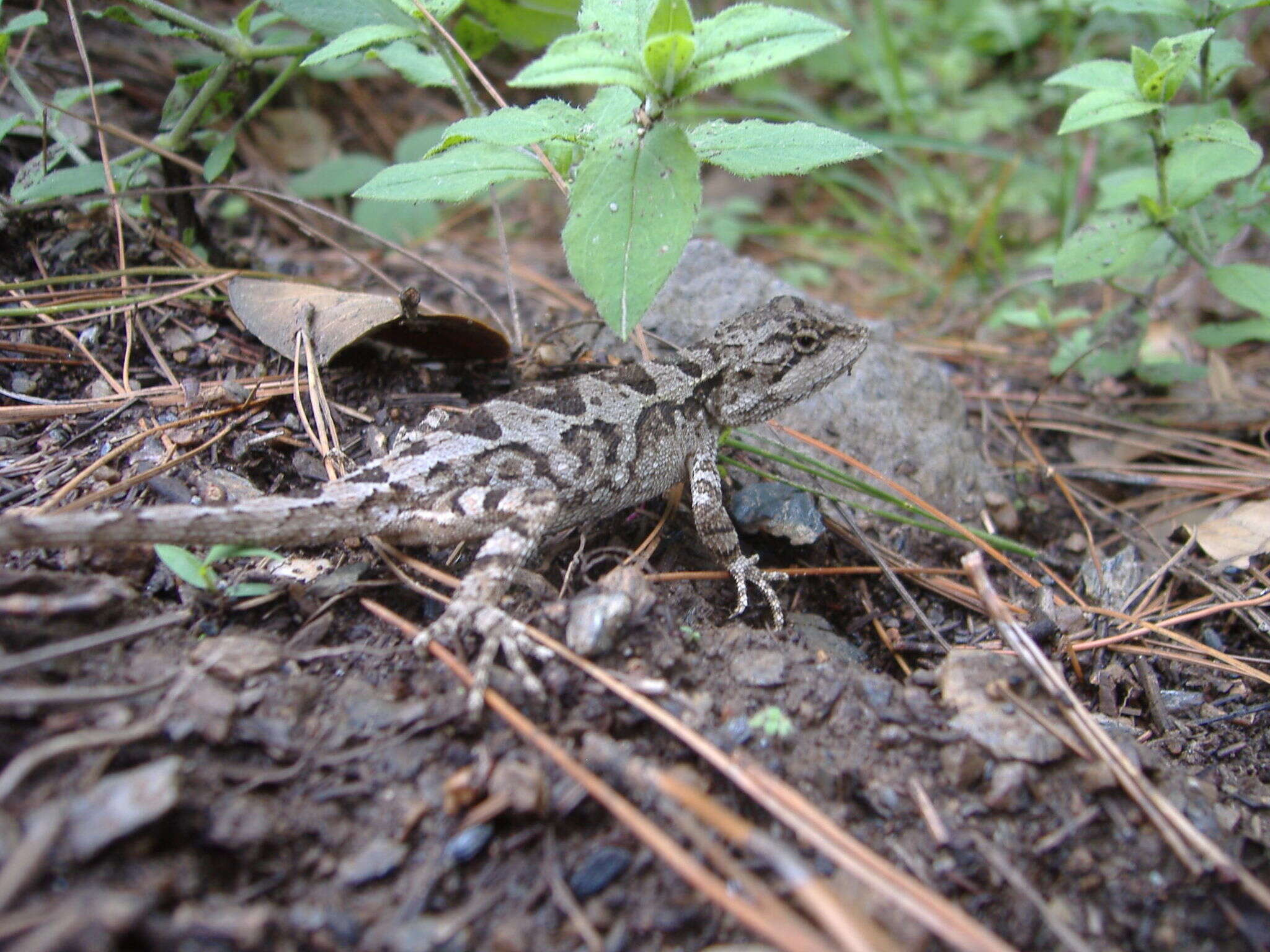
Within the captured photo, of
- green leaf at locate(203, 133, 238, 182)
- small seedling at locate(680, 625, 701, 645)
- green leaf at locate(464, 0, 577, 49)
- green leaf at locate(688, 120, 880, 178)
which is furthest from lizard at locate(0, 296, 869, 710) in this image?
green leaf at locate(464, 0, 577, 49)

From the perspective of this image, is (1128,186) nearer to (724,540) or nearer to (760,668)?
(724,540)

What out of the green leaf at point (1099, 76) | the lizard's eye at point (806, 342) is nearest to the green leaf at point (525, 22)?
the lizard's eye at point (806, 342)

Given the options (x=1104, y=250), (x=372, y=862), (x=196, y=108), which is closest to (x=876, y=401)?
(x=1104, y=250)

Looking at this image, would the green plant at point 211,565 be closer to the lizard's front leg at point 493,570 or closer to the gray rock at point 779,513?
the lizard's front leg at point 493,570

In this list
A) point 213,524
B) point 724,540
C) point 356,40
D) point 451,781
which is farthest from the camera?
point 724,540

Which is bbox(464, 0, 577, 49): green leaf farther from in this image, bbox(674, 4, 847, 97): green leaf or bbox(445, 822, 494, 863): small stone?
bbox(445, 822, 494, 863): small stone

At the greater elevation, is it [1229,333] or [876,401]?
[1229,333]

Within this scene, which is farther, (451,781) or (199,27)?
(199,27)
